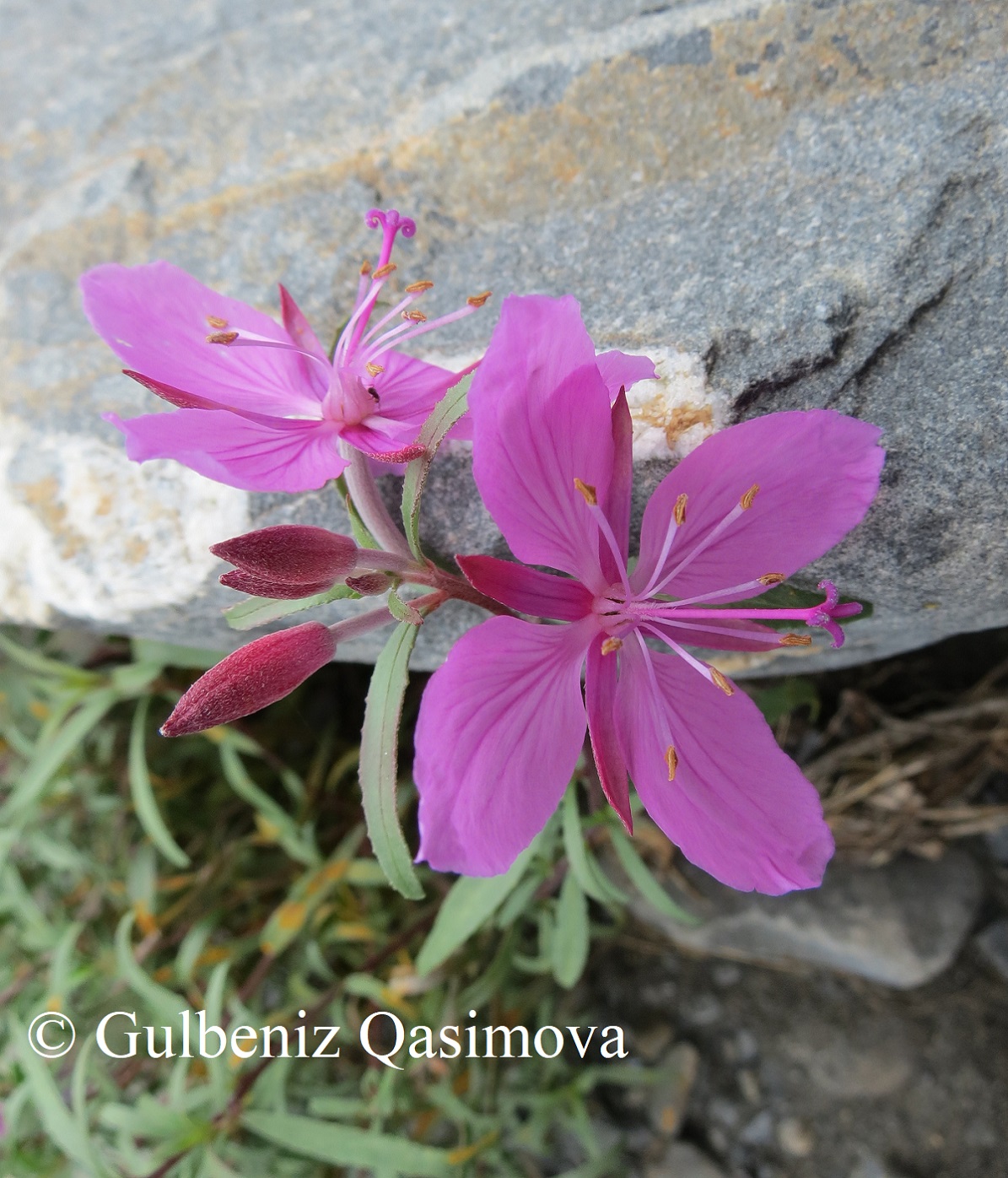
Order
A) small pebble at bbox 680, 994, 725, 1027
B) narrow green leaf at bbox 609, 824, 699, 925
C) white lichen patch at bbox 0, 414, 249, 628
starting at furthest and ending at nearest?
small pebble at bbox 680, 994, 725, 1027 < narrow green leaf at bbox 609, 824, 699, 925 < white lichen patch at bbox 0, 414, 249, 628

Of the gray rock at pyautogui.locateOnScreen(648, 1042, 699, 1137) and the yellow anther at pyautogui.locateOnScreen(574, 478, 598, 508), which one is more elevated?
the yellow anther at pyautogui.locateOnScreen(574, 478, 598, 508)

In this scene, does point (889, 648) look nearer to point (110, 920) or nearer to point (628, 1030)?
point (628, 1030)

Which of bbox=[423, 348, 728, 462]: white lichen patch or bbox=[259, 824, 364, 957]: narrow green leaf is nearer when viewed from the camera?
bbox=[423, 348, 728, 462]: white lichen patch

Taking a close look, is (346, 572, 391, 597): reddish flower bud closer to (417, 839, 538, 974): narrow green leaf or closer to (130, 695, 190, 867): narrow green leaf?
(417, 839, 538, 974): narrow green leaf

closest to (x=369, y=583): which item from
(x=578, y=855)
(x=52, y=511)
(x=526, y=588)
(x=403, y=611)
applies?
(x=403, y=611)

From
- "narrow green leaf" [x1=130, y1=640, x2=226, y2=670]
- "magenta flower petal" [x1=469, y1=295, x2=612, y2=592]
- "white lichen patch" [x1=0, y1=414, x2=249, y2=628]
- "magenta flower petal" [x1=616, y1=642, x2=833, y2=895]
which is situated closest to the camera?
"magenta flower petal" [x1=469, y1=295, x2=612, y2=592]

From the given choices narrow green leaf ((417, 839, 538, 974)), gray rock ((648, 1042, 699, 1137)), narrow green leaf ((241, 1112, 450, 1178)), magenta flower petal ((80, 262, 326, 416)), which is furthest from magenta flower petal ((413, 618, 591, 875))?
gray rock ((648, 1042, 699, 1137))

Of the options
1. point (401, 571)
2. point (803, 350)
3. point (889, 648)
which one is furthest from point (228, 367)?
point (889, 648)
